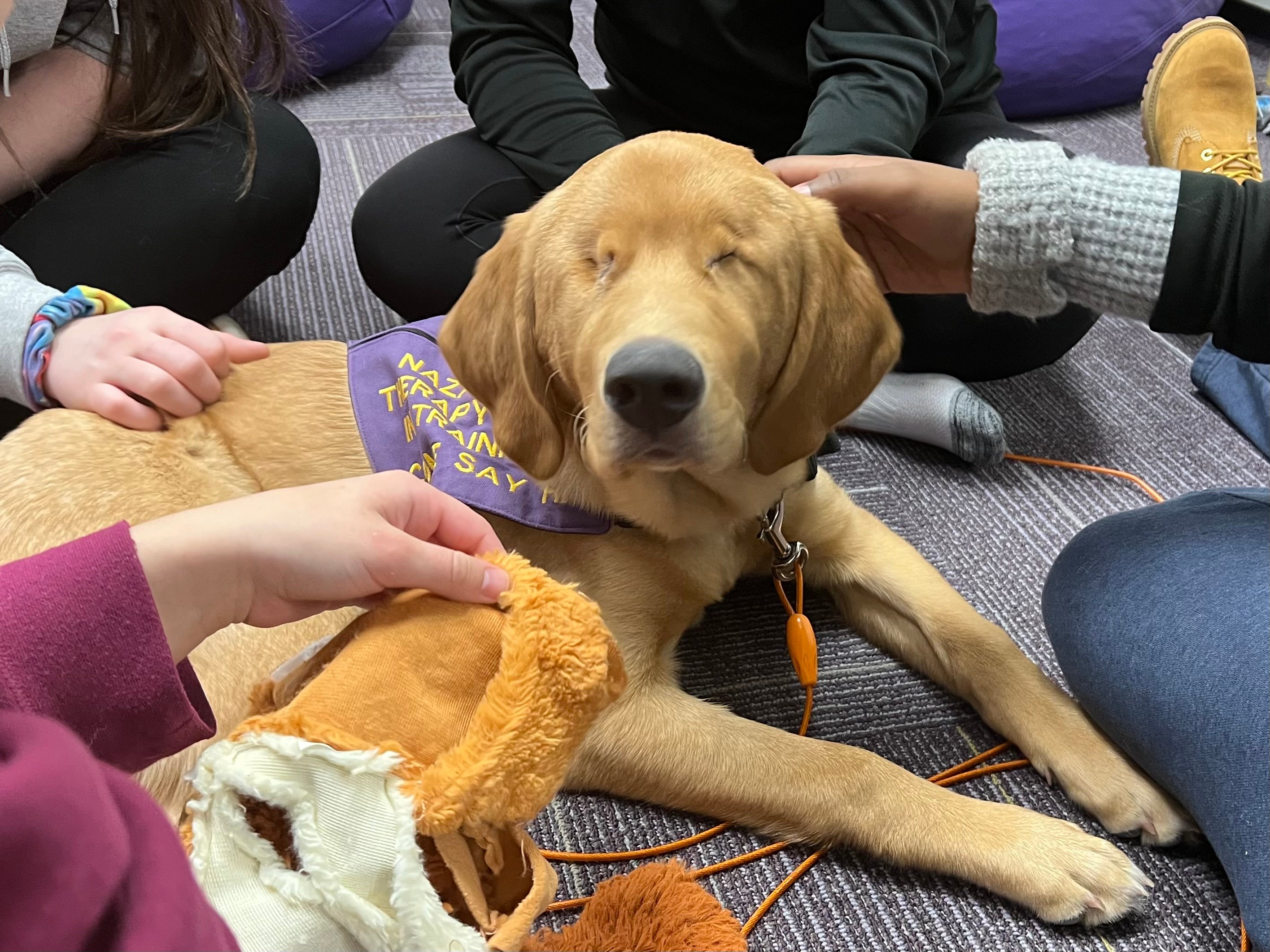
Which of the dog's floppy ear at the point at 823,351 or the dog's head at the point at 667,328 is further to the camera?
the dog's floppy ear at the point at 823,351

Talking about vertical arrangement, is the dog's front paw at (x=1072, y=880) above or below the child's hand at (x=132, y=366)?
below

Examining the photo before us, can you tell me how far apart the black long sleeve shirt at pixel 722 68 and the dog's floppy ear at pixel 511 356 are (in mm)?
885

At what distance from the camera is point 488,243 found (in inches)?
95.0

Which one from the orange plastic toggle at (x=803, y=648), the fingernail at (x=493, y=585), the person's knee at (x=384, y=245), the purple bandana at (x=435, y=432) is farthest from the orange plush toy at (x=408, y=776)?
the person's knee at (x=384, y=245)

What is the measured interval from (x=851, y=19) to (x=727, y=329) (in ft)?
4.40

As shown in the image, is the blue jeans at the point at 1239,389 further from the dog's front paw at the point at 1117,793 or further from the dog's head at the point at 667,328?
the dog's head at the point at 667,328

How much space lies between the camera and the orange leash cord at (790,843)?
1.38 m

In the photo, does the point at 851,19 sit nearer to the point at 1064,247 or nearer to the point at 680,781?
the point at 1064,247

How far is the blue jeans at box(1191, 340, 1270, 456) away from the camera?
2182 mm

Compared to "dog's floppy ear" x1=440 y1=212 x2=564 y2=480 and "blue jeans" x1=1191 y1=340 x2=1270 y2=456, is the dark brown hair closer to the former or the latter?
"dog's floppy ear" x1=440 y1=212 x2=564 y2=480

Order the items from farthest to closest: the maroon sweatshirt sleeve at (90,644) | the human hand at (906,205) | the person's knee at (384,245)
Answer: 1. the person's knee at (384,245)
2. the human hand at (906,205)
3. the maroon sweatshirt sleeve at (90,644)

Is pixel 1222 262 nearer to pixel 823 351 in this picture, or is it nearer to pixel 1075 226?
pixel 1075 226

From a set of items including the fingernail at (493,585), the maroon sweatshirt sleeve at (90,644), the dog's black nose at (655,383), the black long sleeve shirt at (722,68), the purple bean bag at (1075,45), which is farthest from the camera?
the purple bean bag at (1075,45)

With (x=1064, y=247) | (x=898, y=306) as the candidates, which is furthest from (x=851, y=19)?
(x=1064, y=247)
